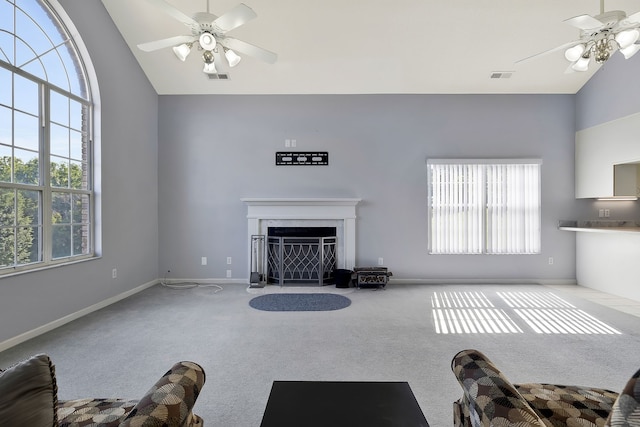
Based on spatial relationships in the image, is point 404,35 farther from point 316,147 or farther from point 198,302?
point 198,302

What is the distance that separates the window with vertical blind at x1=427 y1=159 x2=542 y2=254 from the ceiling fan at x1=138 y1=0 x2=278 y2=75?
3467mm

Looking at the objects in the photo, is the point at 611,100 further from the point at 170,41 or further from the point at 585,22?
the point at 170,41

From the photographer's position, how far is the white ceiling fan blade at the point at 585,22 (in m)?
2.71

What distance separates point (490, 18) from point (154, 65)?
4738 mm

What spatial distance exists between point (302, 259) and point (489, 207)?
3219mm

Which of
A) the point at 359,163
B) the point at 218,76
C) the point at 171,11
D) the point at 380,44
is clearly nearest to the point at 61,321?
the point at 171,11

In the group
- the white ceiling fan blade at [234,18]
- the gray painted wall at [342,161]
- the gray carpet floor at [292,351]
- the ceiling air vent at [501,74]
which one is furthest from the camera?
the gray painted wall at [342,161]

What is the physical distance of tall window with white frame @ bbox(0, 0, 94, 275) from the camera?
2.95 m

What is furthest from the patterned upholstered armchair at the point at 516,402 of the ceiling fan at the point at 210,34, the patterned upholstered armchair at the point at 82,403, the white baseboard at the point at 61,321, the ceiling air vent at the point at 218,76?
the ceiling air vent at the point at 218,76

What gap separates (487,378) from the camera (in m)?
1.17

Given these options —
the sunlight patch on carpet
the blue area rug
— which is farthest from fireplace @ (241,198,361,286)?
the sunlight patch on carpet

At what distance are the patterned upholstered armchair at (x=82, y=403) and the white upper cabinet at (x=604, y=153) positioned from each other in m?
5.71

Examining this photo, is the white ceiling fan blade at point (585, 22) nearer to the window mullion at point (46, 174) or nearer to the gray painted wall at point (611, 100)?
the gray painted wall at point (611, 100)

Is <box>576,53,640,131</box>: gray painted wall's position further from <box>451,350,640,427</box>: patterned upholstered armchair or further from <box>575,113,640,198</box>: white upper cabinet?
<box>451,350,640,427</box>: patterned upholstered armchair
